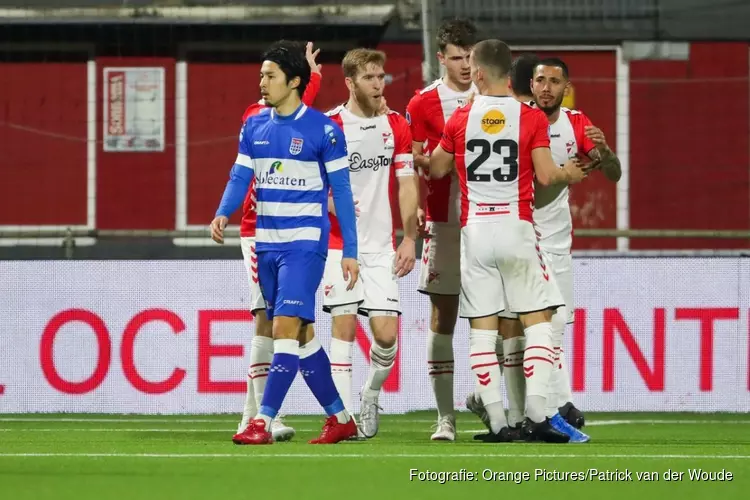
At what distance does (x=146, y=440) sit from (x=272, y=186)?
164 centimetres

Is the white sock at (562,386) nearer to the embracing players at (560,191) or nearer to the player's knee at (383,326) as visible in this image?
the embracing players at (560,191)

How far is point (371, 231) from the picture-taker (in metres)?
8.14

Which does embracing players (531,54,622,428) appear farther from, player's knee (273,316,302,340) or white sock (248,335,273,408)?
player's knee (273,316,302,340)

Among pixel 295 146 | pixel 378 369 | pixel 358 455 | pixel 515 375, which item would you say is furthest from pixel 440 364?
pixel 358 455

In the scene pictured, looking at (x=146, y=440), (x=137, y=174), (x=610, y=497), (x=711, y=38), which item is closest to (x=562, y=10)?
(x=711, y=38)

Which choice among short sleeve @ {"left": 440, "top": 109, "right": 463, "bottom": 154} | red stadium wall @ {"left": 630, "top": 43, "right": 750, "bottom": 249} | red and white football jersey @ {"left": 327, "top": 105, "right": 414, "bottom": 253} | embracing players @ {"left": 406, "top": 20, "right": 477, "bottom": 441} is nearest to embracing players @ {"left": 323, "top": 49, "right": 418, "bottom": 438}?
red and white football jersey @ {"left": 327, "top": 105, "right": 414, "bottom": 253}

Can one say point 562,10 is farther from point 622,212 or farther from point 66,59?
point 66,59

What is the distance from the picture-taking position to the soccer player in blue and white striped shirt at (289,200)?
6973 mm

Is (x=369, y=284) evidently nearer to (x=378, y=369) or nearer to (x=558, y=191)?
(x=378, y=369)

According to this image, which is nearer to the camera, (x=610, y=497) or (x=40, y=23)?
(x=610, y=497)

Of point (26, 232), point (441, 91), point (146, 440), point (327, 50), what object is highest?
point (327, 50)

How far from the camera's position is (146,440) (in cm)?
784

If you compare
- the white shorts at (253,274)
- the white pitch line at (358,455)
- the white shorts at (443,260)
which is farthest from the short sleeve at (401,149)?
the white pitch line at (358,455)

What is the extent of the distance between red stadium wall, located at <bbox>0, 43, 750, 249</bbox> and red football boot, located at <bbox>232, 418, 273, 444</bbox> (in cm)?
847
